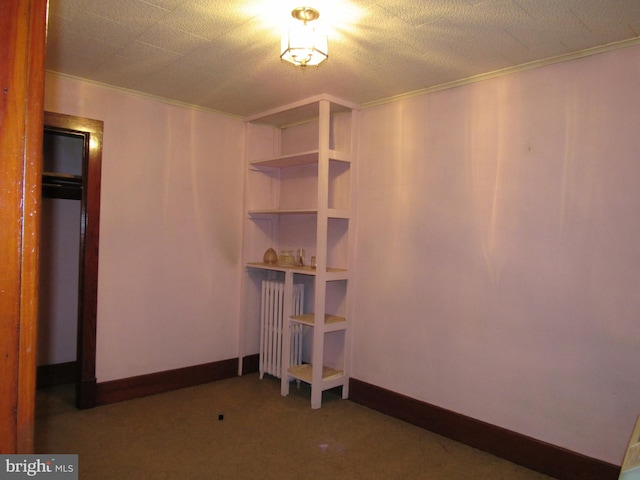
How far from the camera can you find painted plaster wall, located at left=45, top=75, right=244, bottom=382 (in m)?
3.54

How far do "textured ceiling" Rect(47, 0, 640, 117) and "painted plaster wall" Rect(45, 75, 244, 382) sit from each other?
1.17 feet

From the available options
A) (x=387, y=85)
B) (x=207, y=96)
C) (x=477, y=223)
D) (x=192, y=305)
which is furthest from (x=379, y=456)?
(x=207, y=96)

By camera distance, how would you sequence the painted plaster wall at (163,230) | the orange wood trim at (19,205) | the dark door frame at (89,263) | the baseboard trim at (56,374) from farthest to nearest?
1. the baseboard trim at (56,374)
2. the painted plaster wall at (163,230)
3. the dark door frame at (89,263)
4. the orange wood trim at (19,205)

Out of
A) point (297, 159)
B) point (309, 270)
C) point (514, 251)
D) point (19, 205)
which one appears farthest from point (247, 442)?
point (19, 205)

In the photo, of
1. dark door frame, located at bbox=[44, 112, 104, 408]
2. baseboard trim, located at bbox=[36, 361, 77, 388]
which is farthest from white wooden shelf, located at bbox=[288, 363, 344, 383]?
baseboard trim, located at bbox=[36, 361, 77, 388]

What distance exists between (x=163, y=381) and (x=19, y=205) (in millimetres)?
3564

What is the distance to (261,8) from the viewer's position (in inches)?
87.5

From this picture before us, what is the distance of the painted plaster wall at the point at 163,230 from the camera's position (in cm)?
354

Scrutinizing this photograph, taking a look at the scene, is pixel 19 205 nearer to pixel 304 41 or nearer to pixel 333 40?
pixel 304 41

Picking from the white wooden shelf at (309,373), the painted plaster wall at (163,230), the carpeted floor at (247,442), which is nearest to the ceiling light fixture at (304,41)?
the painted plaster wall at (163,230)

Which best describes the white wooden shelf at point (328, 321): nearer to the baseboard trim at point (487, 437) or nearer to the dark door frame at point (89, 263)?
the baseboard trim at point (487, 437)

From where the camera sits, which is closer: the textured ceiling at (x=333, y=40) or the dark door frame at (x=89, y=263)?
the textured ceiling at (x=333, y=40)

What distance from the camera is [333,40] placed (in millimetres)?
2562

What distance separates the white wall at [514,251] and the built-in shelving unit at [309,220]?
195 millimetres
